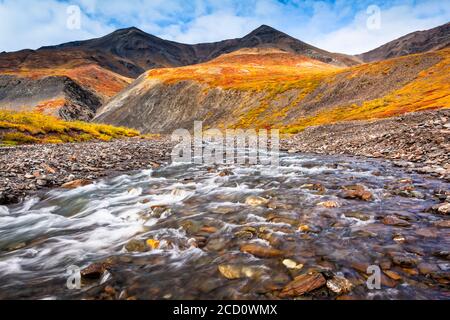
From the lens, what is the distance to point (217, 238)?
807cm

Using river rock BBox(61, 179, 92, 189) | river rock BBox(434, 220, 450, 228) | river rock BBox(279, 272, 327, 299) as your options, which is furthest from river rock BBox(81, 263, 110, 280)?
river rock BBox(61, 179, 92, 189)

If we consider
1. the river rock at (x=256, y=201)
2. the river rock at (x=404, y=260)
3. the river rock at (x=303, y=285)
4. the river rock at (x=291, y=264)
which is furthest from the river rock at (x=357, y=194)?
the river rock at (x=303, y=285)

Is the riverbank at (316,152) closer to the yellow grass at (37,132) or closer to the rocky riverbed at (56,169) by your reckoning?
the rocky riverbed at (56,169)

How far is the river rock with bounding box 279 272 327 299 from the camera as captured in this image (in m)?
5.38

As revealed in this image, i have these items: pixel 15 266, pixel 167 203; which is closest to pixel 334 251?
pixel 167 203

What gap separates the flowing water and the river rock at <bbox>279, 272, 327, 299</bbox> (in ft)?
0.47

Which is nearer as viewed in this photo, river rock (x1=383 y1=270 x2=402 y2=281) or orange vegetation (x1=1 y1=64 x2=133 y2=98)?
river rock (x1=383 y1=270 x2=402 y2=281)

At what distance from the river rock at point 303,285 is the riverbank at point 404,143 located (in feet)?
32.7

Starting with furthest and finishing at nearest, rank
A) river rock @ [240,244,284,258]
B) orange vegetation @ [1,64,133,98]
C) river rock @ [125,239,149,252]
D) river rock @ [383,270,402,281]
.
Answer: orange vegetation @ [1,64,133,98] → river rock @ [125,239,149,252] → river rock @ [240,244,284,258] → river rock @ [383,270,402,281]

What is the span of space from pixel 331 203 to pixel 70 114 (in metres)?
123

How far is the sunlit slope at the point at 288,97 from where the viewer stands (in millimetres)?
51469

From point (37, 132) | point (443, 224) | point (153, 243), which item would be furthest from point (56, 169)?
point (37, 132)

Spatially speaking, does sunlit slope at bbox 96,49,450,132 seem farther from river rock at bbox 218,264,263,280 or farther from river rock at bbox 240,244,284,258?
river rock at bbox 218,264,263,280

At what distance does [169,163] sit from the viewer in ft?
73.0
